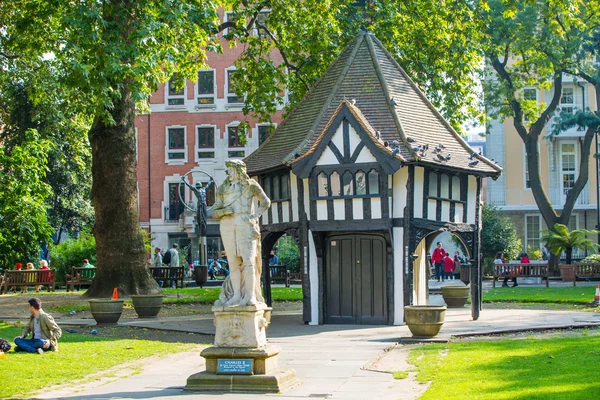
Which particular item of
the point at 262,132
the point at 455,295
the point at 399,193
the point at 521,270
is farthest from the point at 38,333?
the point at 262,132

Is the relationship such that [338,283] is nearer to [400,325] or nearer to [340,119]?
[400,325]

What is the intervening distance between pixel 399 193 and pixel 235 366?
459 inches

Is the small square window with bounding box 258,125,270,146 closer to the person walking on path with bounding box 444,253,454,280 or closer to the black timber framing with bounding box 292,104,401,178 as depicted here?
the person walking on path with bounding box 444,253,454,280

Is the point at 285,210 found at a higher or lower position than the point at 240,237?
higher

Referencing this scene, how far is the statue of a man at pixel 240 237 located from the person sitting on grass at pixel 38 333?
15.2ft

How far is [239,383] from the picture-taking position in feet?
47.1

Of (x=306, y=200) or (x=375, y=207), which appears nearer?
(x=375, y=207)

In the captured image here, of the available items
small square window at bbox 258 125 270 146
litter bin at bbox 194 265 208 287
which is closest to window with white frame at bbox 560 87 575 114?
small square window at bbox 258 125 270 146

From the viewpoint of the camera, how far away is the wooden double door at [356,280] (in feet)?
84.0

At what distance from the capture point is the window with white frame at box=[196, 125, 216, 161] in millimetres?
60500

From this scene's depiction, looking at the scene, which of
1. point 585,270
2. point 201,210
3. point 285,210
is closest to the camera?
point 285,210

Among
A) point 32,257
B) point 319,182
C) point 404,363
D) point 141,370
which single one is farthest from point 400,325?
point 32,257

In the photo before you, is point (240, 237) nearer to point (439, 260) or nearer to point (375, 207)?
point (375, 207)

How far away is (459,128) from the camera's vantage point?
34.8m
